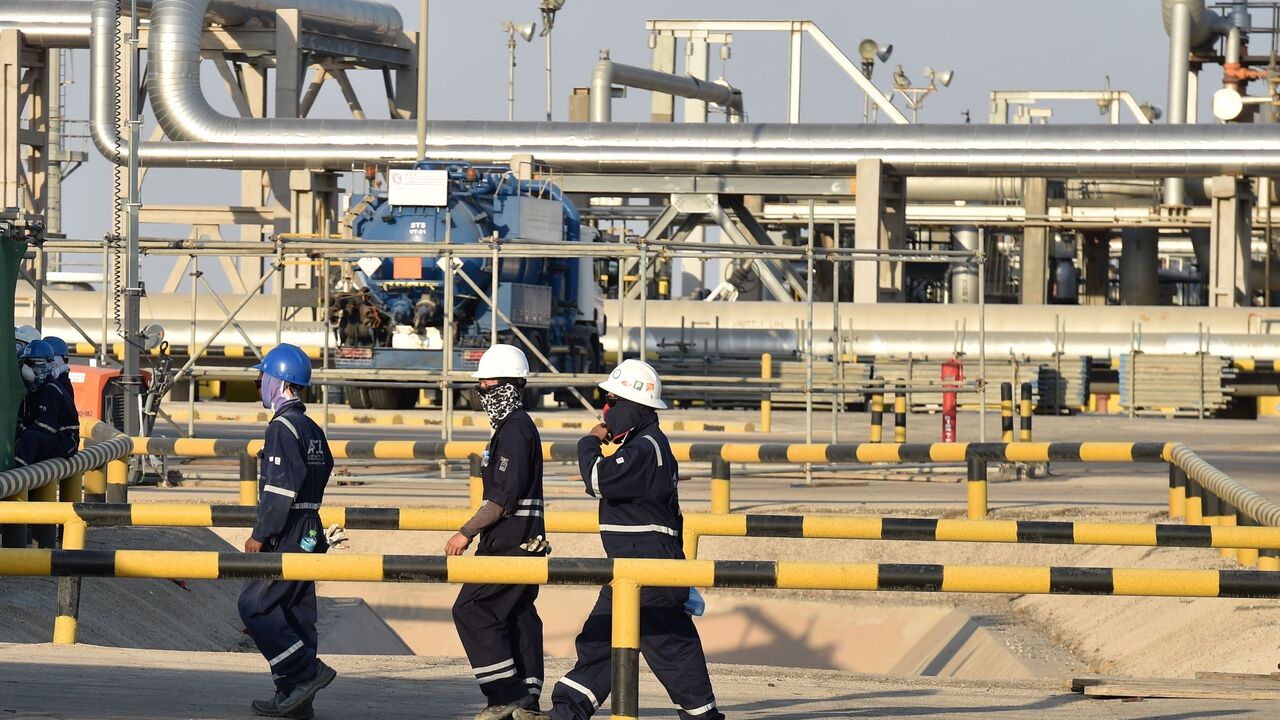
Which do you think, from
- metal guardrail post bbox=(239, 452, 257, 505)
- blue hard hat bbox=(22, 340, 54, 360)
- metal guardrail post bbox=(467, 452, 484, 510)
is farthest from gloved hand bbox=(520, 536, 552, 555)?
metal guardrail post bbox=(239, 452, 257, 505)

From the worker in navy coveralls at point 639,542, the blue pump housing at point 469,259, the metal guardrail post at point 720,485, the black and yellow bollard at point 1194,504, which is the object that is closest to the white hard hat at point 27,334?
the metal guardrail post at point 720,485

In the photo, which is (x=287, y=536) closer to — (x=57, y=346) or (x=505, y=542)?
(x=505, y=542)

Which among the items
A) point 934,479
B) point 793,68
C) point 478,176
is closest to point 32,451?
point 934,479

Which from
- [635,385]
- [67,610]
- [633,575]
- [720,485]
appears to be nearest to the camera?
[633,575]

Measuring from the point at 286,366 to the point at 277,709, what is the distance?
147 cm

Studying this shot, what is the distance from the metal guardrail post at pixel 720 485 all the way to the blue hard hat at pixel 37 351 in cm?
516

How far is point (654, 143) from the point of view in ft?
130

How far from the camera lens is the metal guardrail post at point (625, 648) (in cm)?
642

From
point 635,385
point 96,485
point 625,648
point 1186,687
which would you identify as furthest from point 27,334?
point 1186,687

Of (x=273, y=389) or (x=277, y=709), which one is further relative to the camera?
(x=273, y=389)

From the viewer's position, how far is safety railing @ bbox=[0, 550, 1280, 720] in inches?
252

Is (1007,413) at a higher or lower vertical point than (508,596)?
higher

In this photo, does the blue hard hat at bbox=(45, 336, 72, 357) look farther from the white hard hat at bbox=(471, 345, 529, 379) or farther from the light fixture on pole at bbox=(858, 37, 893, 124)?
the light fixture on pole at bbox=(858, 37, 893, 124)

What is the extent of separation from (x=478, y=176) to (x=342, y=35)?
590 inches
